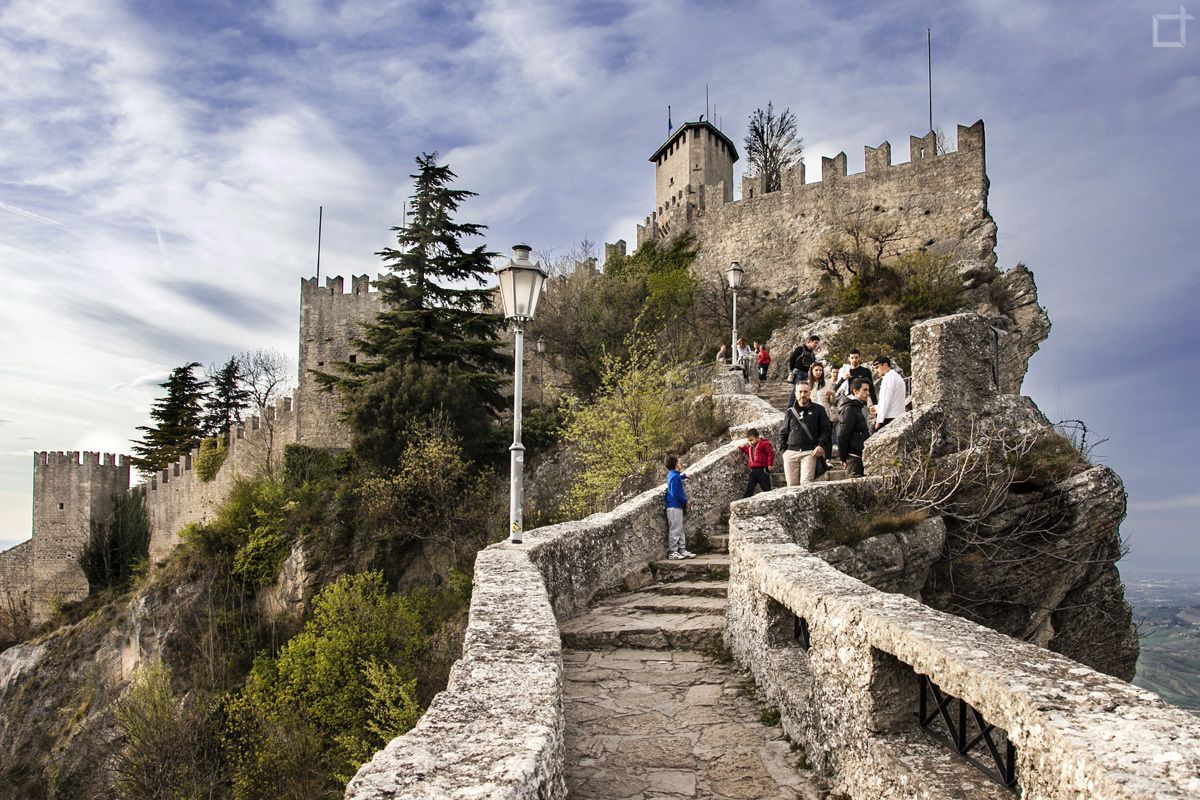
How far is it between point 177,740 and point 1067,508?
1806cm

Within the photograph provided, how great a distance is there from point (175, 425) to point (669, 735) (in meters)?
45.2

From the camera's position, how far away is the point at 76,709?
23781 millimetres

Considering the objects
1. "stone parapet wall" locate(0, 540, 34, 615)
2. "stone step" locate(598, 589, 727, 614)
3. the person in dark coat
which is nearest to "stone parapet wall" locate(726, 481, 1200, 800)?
"stone step" locate(598, 589, 727, 614)

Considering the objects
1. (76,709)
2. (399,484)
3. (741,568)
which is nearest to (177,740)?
(399,484)

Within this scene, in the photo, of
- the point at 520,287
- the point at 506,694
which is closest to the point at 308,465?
the point at 520,287

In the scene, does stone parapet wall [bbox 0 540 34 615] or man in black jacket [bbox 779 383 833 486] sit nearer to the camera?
man in black jacket [bbox 779 383 833 486]

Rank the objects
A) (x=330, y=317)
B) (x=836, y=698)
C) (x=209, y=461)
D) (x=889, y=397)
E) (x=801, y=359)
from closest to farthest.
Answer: (x=836, y=698) < (x=889, y=397) < (x=801, y=359) < (x=209, y=461) < (x=330, y=317)

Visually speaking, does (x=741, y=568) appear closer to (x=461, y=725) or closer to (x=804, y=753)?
(x=804, y=753)

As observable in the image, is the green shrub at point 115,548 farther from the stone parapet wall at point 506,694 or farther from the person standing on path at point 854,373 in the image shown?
the stone parapet wall at point 506,694

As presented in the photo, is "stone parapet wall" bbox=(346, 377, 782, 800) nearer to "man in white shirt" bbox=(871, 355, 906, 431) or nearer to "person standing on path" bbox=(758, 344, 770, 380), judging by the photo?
"man in white shirt" bbox=(871, 355, 906, 431)

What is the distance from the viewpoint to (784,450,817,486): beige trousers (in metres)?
9.59

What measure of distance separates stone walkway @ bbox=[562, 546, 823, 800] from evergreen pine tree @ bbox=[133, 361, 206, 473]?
40.8 m

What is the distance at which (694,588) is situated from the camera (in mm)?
7316

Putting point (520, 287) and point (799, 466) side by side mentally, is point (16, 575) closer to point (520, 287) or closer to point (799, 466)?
point (520, 287)
